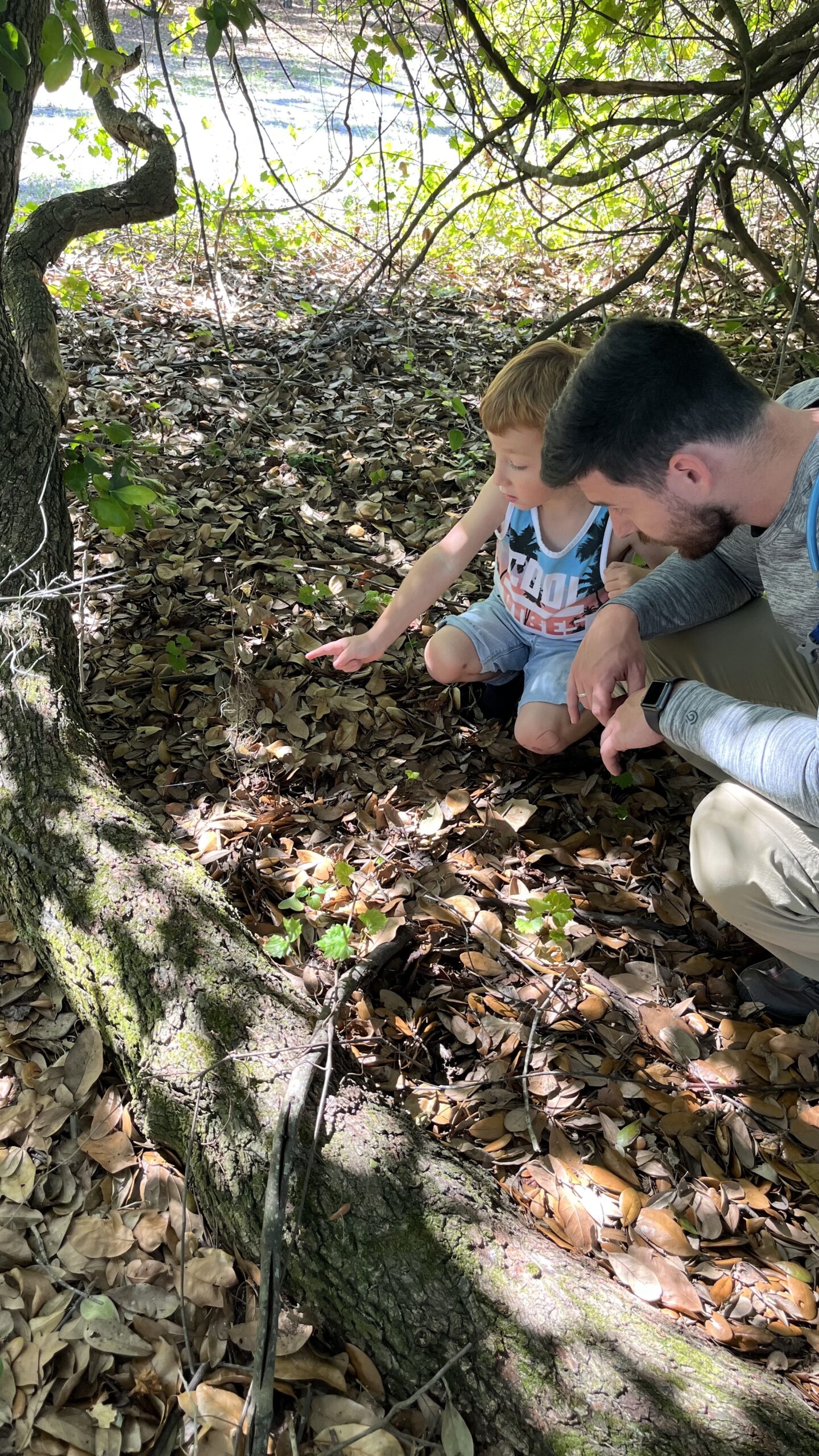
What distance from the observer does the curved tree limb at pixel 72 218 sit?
10.9ft

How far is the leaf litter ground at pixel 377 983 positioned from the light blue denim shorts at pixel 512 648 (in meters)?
0.23

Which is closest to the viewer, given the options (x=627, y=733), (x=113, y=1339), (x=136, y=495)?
(x=113, y=1339)

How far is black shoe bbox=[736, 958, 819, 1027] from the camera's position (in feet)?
6.79

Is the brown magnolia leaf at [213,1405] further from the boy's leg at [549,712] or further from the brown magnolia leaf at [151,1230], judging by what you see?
the boy's leg at [549,712]

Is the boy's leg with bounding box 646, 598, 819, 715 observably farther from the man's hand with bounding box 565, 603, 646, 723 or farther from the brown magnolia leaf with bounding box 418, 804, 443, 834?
the brown magnolia leaf with bounding box 418, 804, 443, 834

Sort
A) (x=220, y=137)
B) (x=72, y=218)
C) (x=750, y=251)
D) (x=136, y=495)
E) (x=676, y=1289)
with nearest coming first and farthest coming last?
(x=676, y=1289) < (x=136, y=495) < (x=72, y=218) < (x=750, y=251) < (x=220, y=137)

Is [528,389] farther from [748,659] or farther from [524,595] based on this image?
[748,659]

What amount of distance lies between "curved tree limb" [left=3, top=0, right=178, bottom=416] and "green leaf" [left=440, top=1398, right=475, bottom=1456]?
2968 mm

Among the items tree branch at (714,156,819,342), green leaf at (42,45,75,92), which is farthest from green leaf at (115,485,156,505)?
tree branch at (714,156,819,342)

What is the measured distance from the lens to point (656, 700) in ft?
6.50

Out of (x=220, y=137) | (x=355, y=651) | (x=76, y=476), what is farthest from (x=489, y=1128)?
(x=220, y=137)

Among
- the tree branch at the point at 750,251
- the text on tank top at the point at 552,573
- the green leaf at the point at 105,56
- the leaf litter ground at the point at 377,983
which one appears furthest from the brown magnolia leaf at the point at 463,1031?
the tree branch at the point at 750,251

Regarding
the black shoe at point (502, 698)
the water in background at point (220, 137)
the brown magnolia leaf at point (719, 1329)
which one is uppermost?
the water in background at point (220, 137)

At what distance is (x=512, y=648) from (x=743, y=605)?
27.7 inches
